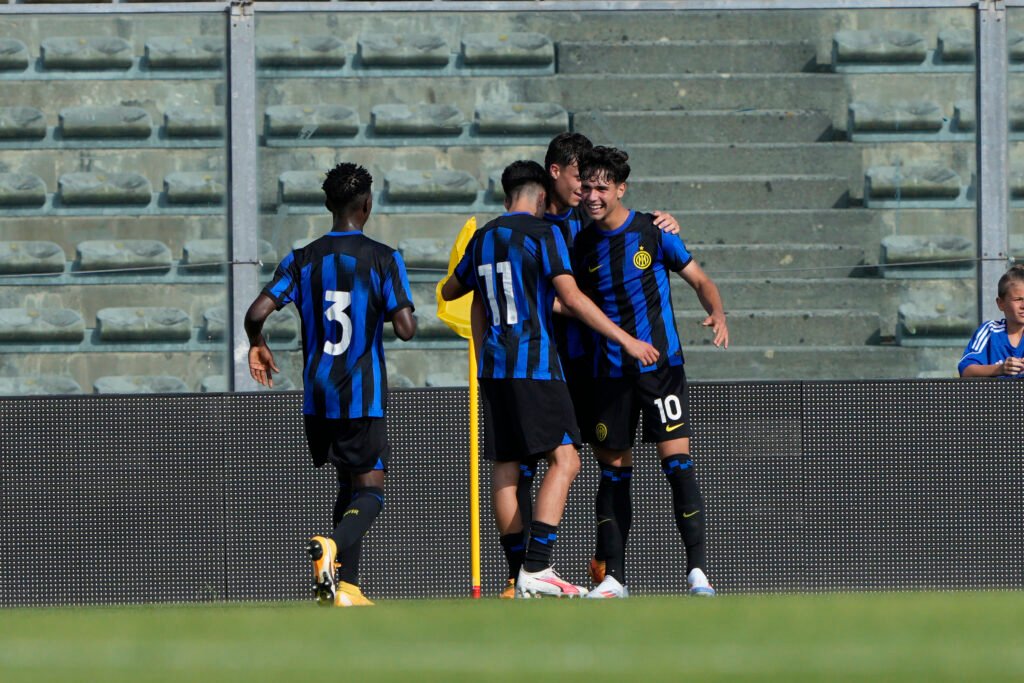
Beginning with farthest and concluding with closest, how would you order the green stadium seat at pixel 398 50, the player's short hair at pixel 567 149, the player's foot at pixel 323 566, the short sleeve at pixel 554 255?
the green stadium seat at pixel 398 50, the player's short hair at pixel 567 149, the short sleeve at pixel 554 255, the player's foot at pixel 323 566

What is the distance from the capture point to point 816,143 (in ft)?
36.1

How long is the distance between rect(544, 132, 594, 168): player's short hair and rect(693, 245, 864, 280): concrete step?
359 cm

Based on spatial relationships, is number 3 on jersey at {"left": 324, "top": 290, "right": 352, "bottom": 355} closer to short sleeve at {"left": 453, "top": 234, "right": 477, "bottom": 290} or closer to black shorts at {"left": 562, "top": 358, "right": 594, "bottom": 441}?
short sleeve at {"left": 453, "top": 234, "right": 477, "bottom": 290}

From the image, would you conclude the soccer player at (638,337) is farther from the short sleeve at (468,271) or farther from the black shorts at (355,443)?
the black shorts at (355,443)

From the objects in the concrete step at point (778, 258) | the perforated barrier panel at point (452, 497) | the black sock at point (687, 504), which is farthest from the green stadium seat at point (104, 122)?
the black sock at point (687, 504)

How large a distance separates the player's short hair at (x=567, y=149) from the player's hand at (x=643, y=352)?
0.88m

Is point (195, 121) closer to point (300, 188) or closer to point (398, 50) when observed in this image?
point (300, 188)

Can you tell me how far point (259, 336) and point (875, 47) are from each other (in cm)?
564

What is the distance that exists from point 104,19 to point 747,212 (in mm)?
3948

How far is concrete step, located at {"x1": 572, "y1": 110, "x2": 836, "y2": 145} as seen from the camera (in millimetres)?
11039

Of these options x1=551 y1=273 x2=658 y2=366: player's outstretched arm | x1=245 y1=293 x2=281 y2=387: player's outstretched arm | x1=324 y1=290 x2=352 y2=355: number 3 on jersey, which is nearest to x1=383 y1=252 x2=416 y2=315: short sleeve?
x1=324 y1=290 x2=352 y2=355: number 3 on jersey

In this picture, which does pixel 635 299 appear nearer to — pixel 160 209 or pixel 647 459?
pixel 647 459

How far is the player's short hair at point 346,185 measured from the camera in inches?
260

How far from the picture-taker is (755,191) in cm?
1090
